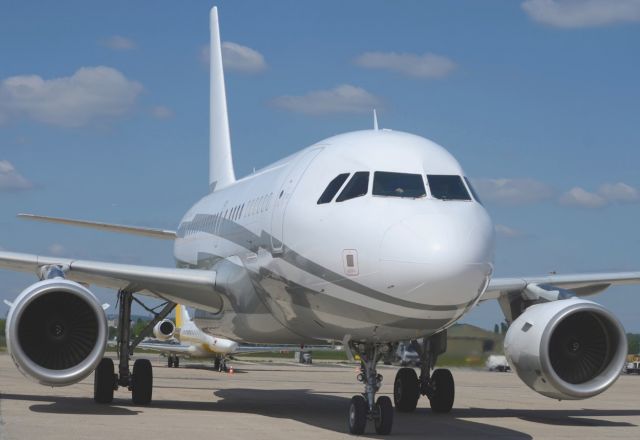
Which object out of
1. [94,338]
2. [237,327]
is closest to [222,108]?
[237,327]

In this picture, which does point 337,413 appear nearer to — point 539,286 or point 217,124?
point 539,286

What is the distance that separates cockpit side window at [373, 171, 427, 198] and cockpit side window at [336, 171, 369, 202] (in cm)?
12

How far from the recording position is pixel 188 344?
168 ft

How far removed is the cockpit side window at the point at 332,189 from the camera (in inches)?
533

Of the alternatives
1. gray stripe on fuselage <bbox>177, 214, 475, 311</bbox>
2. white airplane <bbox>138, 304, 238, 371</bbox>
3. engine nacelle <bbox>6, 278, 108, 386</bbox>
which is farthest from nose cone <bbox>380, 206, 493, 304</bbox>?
white airplane <bbox>138, 304, 238, 371</bbox>

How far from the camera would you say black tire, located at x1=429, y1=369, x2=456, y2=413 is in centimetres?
1853

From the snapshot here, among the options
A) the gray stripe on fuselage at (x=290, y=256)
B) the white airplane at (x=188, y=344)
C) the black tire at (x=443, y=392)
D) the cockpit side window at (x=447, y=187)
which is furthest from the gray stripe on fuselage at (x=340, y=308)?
the white airplane at (x=188, y=344)

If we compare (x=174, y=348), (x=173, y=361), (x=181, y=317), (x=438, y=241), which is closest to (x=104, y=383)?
(x=438, y=241)

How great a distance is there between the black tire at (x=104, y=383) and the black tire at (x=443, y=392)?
559 centimetres

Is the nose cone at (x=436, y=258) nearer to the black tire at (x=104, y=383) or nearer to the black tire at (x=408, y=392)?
the black tire at (x=408, y=392)

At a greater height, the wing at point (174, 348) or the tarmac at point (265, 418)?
the wing at point (174, 348)

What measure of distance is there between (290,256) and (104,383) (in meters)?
6.16

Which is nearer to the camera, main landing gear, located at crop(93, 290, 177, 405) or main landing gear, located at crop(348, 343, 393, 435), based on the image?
main landing gear, located at crop(348, 343, 393, 435)

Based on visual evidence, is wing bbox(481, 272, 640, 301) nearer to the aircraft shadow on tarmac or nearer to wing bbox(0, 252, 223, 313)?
the aircraft shadow on tarmac
